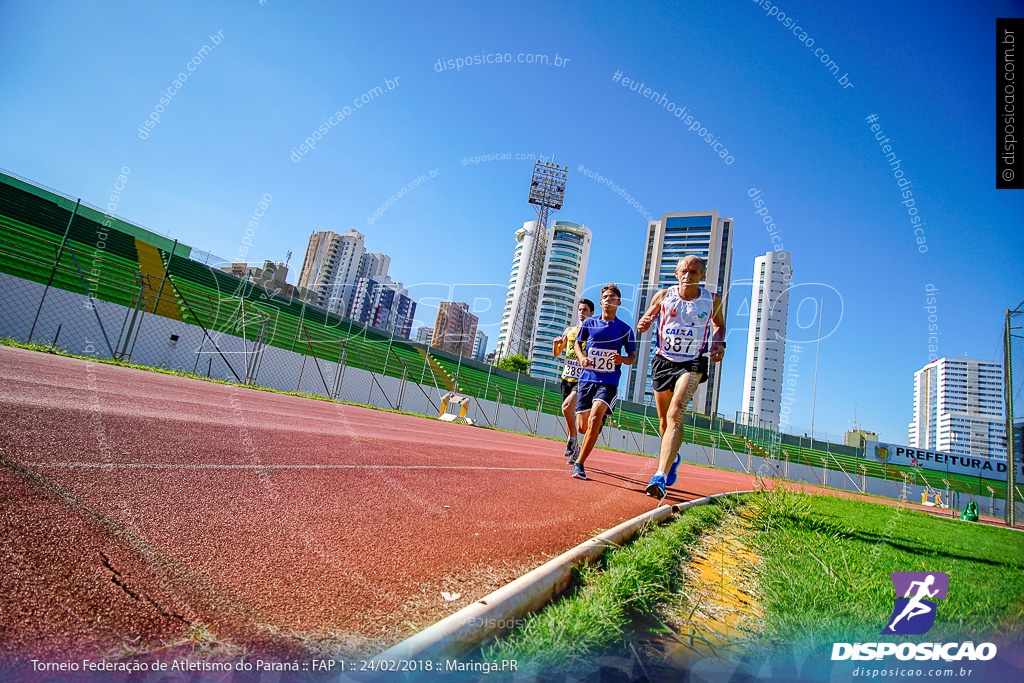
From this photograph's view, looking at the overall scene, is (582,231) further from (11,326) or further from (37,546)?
(37,546)

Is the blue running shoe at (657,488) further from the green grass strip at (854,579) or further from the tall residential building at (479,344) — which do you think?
the tall residential building at (479,344)

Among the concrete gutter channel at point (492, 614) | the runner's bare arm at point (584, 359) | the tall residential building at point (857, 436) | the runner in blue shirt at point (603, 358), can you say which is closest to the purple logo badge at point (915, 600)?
the concrete gutter channel at point (492, 614)

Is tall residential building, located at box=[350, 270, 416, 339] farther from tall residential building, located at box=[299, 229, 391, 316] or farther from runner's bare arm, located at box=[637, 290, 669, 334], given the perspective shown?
runner's bare arm, located at box=[637, 290, 669, 334]

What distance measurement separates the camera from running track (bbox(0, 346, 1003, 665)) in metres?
1.05

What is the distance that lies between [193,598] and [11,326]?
1718 cm

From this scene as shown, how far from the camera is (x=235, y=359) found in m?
16.4

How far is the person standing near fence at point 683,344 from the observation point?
3805mm

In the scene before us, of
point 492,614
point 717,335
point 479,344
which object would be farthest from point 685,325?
point 479,344

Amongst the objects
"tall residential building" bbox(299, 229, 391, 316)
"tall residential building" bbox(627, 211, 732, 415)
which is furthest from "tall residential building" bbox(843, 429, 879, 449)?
"tall residential building" bbox(299, 229, 391, 316)

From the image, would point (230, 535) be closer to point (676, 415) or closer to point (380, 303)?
point (676, 415)

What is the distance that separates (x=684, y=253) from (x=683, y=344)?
98616 mm

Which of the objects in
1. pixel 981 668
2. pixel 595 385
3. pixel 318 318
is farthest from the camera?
pixel 318 318

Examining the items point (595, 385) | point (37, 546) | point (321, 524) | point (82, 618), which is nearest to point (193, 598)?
point (82, 618)

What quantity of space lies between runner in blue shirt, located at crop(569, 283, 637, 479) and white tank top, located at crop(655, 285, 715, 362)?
1.04 metres
